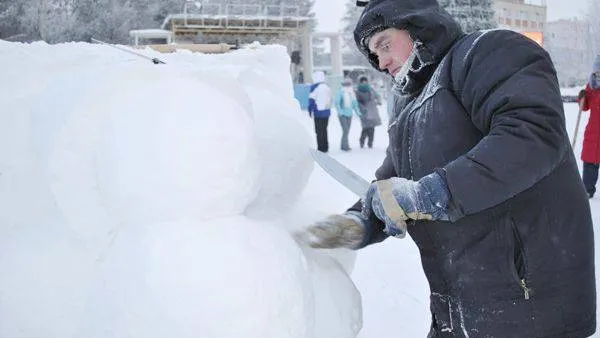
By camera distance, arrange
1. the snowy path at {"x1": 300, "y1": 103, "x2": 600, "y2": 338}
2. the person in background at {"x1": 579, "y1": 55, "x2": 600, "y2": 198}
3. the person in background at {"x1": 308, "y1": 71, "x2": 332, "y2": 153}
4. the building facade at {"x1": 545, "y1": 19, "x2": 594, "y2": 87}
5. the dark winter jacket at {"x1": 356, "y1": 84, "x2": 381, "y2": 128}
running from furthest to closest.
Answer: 1. the building facade at {"x1": 545, "y1": 19, "x2": 594, "y2": 87}
2. the dark winter jacket at {"x1": 356, "y1": 84, "x2": 381, "y2": 128}
3. the person in background at {"x1": 308, "y1": 71, "x2": 332, "y2": 153}
4. the person in background at {"x1": 579, "y1": 55, "x2": 600, "y2": 198}
5. the snowy path at {"x1": 300, "y1": 103, "x2": 600, "y2": 338}

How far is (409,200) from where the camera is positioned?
4.66 feet

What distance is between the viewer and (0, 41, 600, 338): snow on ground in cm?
131

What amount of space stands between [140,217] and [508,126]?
3.12 ft

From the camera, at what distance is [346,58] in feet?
167

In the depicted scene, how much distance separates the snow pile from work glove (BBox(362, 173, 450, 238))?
0.96 ft

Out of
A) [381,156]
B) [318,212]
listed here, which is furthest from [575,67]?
[318,212]

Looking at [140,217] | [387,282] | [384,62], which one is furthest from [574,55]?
[140,217]

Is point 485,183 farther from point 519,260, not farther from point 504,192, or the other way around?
point 519,260

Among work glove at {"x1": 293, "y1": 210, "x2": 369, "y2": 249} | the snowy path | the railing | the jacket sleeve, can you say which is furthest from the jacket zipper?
the railing

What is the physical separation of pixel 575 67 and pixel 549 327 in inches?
1789

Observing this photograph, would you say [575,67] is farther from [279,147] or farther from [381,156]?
[279,147]

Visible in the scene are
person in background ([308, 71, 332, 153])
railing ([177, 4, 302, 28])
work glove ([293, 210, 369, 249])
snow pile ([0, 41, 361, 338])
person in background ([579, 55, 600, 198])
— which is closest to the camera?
snow pile ([0, 41, 361, 338])

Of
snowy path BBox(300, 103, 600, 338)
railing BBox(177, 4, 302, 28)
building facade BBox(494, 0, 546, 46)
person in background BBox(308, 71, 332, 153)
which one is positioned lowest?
snowy path BBox(300, 103, 600, 338)

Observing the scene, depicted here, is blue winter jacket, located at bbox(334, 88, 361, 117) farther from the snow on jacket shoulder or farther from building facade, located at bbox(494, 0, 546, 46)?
building facade, located at bbox(494, 0, 546, 46)
